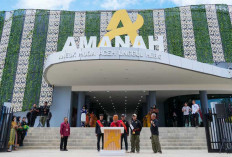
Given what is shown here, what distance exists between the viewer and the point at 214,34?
21.3 meters

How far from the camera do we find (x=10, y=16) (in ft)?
75.6

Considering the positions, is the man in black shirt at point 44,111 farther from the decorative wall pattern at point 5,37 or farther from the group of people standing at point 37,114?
the decorative wall pattern at point 5,37

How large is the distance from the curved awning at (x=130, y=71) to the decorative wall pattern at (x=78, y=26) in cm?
650

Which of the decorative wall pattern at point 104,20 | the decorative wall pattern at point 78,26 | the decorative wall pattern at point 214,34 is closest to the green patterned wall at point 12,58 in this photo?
the decorative wall pattern at point 78,26

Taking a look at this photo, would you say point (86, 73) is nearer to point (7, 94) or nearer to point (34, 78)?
point (34, 78)

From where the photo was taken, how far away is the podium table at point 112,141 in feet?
21.1

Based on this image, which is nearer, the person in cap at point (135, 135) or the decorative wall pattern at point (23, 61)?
the person in cap at point (135, 135)

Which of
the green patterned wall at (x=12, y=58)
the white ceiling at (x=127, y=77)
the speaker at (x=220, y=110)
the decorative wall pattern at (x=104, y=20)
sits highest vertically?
the decorative wall pattern at (x=104, y=20)

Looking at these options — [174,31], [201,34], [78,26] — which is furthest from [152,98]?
[78,26]

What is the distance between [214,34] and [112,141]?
19275 millimetres

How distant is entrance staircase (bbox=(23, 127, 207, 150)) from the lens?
9.70 metres

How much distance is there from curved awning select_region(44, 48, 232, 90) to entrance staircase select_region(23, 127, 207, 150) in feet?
12.6

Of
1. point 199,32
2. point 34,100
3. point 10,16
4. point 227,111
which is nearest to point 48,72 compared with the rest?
point 34,100

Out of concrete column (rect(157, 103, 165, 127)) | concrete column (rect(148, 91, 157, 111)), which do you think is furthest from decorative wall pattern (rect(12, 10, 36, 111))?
concrete column (rect(157, 103, 165, 127))
